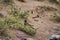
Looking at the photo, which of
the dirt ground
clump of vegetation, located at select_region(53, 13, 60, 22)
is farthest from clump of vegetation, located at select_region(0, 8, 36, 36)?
clump of vegetation, located at select_region(53, 13, 60, 22)

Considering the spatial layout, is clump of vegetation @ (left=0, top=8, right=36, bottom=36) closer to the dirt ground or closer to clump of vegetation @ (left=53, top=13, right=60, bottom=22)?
the dirt ground

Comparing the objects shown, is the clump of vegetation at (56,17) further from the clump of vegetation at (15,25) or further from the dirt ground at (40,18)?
the clump of vegetation at (15,25)

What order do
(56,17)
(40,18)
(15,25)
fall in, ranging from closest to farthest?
(15,25) < (40,18) < (56,17)

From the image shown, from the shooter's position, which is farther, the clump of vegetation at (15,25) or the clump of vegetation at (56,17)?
the clump of vegetation at (56,17)

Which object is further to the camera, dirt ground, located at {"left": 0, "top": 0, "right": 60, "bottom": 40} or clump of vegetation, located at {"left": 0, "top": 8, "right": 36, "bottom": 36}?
dirt ground, located at {"left": 0, "top": 0, "right": 60, "bottom": 40}

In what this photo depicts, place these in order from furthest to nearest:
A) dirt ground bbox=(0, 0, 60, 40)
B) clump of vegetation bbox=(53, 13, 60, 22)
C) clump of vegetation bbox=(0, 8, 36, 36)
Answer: clump of vegetation bbox=(53, 13, 60, 22) < dirt ground bbox=(0, 0, 60, 40) < clump of vegetation bbox=(0, 8, 36, 36)

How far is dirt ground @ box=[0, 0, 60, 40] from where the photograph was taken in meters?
6.47

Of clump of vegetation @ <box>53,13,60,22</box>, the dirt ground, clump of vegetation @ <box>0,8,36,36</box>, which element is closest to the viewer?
clump of vegetation @ <box>0,8,36,36</box>

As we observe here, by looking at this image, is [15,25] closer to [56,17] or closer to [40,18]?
[40,18]

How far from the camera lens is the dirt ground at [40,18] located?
21.2 feet

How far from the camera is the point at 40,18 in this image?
7613 mm

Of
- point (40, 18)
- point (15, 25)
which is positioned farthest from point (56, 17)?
point (15, 25)

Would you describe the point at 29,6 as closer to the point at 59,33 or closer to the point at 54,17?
the point at 54,17

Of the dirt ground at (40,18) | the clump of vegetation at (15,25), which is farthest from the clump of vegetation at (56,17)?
the clump of vegetation at (15,25)
